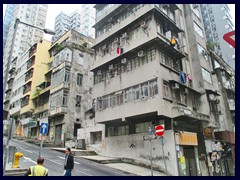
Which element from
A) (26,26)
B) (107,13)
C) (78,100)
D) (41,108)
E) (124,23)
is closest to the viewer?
(124,23)

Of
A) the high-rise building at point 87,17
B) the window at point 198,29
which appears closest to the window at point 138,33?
the window at point 198,29

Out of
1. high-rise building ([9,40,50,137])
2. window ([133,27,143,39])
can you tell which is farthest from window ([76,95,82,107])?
window ([133,27,143,39])

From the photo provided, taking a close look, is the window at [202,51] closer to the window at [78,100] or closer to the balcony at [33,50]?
the window at [78,100]

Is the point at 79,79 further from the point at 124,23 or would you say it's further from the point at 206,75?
the point at 206,75

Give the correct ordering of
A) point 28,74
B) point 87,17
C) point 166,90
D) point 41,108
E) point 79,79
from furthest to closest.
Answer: point 87,17, point 28,74, point 41,108, point 79,79, point 166,90

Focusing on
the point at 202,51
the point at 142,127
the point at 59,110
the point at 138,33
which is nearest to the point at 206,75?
the point at 202,51

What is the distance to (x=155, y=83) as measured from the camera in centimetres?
1401

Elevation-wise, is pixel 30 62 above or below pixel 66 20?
below

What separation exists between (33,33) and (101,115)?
6285cm

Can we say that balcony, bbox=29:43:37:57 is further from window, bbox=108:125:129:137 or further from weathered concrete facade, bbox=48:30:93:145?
window, bbox=108:125:129:137

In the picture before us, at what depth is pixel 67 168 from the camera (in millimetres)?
8414

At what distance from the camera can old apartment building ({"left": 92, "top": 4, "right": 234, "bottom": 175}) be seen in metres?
13.6
